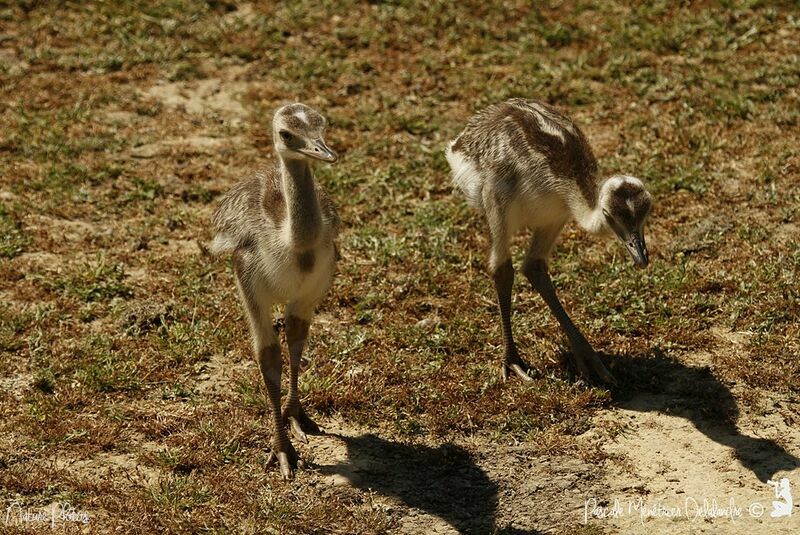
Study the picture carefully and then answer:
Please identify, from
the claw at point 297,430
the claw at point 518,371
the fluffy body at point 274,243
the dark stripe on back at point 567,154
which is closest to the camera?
the fluffy body at point 274,243

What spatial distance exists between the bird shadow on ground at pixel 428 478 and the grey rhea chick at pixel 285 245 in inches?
15.0

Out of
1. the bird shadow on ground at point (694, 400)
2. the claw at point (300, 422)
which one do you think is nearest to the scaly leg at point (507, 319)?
the bird shadow on ground at point (694, 400)

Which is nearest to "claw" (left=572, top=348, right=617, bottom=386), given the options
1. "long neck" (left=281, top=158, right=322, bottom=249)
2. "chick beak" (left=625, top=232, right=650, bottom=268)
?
"chick beak" (left=625, top=232, right=650, bottom=268)

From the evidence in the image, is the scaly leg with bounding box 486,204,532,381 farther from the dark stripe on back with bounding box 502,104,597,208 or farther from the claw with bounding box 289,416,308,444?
the claw with bounding box 289,416,308,444

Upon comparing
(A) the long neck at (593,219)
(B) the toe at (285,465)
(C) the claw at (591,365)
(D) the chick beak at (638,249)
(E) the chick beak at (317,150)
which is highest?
(E) the chick beak at (317,150)

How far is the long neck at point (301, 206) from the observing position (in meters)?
6.45

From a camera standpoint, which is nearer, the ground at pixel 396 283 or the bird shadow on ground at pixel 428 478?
the bird shadow on ground at pixel 428 478

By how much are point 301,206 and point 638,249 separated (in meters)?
2.17

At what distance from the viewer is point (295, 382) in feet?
23.6

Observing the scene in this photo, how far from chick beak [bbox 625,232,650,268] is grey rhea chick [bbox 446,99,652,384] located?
0.06 meters

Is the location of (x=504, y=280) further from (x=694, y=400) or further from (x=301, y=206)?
(x=301, y=206)

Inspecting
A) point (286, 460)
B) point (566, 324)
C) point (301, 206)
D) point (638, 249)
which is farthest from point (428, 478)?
point (638, 249)

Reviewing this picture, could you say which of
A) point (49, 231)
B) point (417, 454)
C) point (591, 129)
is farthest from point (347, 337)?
point (591, 129)

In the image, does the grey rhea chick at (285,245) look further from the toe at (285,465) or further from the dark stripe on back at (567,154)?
the dark stripe on back at (567,154)
